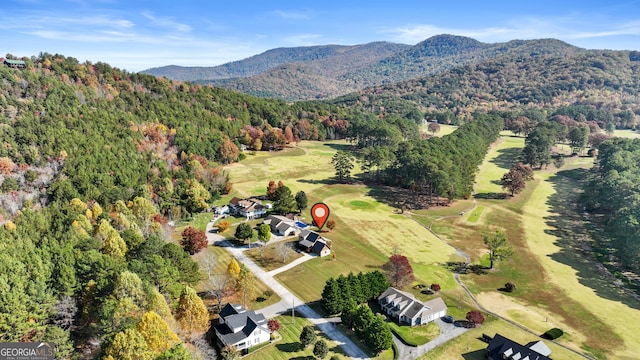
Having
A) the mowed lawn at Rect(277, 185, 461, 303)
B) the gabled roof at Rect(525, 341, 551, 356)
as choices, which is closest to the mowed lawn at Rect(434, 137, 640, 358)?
the mowed lawn at Rect(277, 185, 461, 303)

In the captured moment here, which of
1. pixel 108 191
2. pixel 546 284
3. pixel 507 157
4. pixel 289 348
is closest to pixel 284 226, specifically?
pixel 289 348

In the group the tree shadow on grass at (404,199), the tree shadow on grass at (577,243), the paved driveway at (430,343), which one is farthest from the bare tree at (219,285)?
the tree shadow on grass at (577,243)

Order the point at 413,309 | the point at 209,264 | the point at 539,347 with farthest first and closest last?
the point at 209,264 → the point at 413,309 → the point at 539,347

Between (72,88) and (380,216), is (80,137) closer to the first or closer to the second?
(72,88)

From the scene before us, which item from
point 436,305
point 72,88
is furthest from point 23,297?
point 72,88

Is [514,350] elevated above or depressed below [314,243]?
below

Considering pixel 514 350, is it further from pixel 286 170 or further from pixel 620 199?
pixel 286 170

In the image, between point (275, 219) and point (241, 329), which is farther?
point (275, 219)
